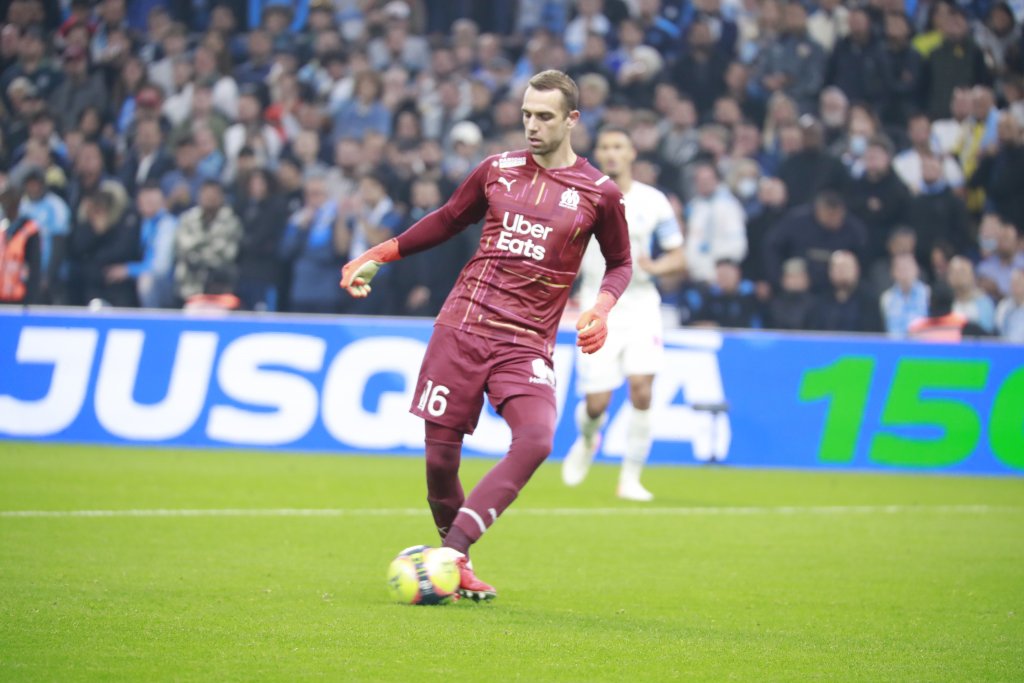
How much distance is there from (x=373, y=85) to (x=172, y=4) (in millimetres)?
4797

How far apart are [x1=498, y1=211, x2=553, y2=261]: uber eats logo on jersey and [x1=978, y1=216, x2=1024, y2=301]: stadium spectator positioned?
11578 millimetres

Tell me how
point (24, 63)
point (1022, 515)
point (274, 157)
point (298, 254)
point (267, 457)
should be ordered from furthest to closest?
point (24, 63)
point (274, 157)
point (298, 254)
point (267, 457)
point (1022, 515)

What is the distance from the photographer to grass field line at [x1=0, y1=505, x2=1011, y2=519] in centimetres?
1029

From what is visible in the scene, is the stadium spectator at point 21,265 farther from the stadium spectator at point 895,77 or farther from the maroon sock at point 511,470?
the maroon sock at point 511,470

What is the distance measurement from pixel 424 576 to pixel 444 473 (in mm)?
532

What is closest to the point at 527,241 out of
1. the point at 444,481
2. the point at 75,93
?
the point at 444,481

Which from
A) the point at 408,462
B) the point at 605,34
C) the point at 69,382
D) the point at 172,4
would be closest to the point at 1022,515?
the point at 408,462

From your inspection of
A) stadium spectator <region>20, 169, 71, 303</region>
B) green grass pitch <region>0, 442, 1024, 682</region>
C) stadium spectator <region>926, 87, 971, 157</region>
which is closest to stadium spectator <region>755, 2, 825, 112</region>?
stadium spectator <region>926, 87, 971, 157</region>

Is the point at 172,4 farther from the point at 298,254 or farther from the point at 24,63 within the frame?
the point at 298,254

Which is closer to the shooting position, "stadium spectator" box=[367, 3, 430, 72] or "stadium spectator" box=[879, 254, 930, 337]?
"stadium spectator" box=[879, 254, 930, 337]

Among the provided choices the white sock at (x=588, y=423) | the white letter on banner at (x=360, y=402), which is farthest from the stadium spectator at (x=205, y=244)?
the white sock at (x=588, y=423)

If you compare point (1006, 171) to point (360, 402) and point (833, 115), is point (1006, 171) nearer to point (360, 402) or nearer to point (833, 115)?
point (833, 115)

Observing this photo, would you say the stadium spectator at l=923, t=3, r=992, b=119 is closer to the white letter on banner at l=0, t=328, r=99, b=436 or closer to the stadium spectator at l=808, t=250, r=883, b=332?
the stadium spectator at l=808, t=250, r=883, b=332

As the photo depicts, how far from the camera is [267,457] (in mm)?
15039
